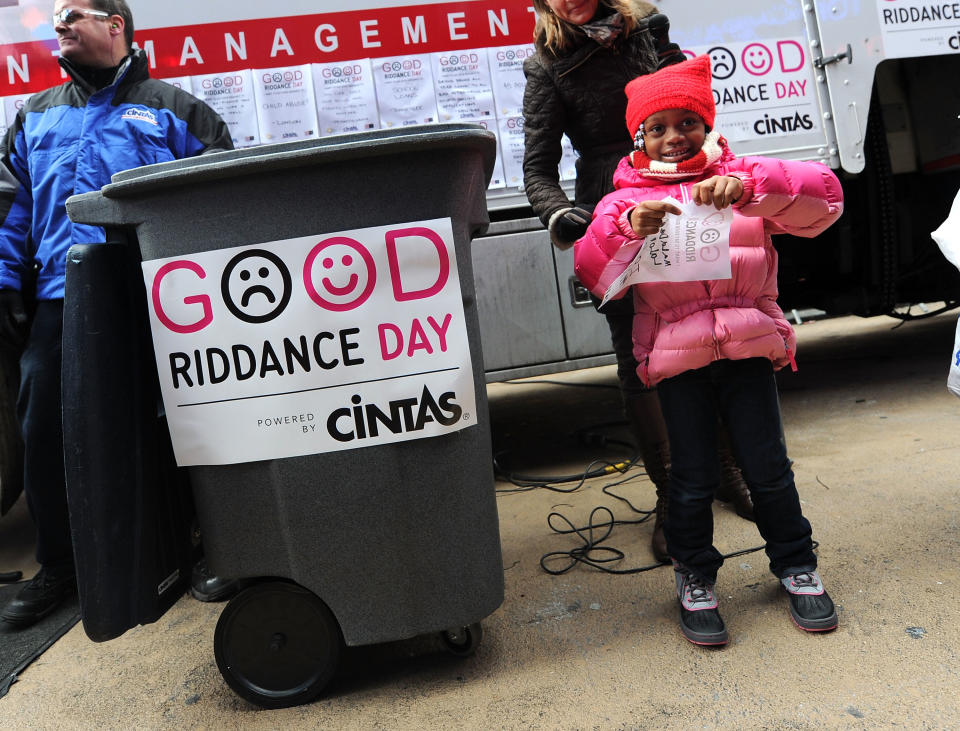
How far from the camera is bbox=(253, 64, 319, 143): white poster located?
3.05m

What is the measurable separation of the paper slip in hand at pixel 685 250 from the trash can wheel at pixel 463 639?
82cm

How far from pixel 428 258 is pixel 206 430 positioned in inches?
22.7

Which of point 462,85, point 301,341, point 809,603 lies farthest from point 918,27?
point 301,341

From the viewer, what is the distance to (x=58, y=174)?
226 centimetres

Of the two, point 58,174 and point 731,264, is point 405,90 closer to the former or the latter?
point 58,174

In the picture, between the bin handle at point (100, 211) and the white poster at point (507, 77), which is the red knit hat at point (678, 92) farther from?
the white poster at point (507, 77)

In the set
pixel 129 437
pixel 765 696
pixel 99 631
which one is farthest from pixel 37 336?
pixel 765 696

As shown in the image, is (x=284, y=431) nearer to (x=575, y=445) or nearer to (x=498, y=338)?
(x=498, y=338)

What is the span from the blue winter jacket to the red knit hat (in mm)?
1383

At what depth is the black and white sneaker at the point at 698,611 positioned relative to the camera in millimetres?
1679

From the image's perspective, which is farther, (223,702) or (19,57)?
(19,57)

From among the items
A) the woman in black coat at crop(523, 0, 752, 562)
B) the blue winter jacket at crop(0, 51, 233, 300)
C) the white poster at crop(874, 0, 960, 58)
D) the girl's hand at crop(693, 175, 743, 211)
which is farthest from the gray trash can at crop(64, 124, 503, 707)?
the white poster at crop(874, 0, 960, 58)

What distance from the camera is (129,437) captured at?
1.56 meters

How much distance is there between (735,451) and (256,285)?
44.7 inches
